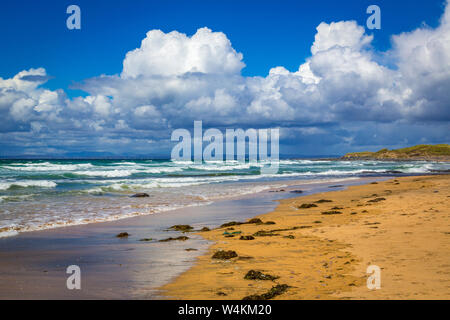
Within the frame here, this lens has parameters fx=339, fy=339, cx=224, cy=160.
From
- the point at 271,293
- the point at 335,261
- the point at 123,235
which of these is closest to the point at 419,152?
the point at 123,235

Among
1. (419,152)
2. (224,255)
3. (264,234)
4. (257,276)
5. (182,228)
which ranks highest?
(419,152)

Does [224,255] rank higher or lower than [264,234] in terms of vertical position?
higher

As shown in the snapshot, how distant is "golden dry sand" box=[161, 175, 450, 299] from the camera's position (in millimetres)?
4707

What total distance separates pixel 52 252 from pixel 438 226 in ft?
30.2

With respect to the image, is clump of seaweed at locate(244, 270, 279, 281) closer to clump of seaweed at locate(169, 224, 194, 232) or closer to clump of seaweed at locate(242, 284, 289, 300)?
clump of seaweed at locate(242, 284, 289, 300)

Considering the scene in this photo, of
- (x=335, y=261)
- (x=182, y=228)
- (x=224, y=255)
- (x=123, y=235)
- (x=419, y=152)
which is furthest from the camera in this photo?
(x=419, y=152)

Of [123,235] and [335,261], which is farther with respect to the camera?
[123,235]

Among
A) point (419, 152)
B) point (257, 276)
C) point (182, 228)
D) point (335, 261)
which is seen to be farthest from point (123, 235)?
point (419, 152)

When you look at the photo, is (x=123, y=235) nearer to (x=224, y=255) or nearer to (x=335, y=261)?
(x=224, y=255)

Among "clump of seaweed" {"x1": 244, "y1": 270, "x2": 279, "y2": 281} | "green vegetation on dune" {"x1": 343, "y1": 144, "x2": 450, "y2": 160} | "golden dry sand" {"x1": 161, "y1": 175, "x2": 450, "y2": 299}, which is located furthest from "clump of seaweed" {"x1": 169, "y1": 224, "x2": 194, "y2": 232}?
"green vegetation on dune" {"x1": 343, "y1": 144, "x2": 450, "y2": 160}

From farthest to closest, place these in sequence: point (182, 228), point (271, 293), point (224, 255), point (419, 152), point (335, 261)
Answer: point (419, 152), point (182, 228), point (224, 255), point (335, 261), point (271, 293)

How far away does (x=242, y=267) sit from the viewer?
20.1 ft

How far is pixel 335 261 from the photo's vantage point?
6219mm
